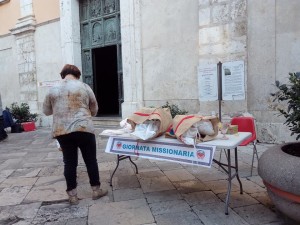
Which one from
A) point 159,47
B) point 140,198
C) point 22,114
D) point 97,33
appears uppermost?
point 97,33

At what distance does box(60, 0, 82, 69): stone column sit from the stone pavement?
518 centimetres

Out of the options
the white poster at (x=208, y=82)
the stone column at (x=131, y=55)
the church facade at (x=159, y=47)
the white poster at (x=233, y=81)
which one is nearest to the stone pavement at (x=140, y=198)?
the white poster at (x=233, y=81)

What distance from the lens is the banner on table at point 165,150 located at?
2838 mm

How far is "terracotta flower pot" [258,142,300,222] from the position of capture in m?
2.27

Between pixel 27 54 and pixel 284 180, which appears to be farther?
pixel 27 54

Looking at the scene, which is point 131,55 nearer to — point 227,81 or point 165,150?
point 227,81

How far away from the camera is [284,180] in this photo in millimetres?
2318

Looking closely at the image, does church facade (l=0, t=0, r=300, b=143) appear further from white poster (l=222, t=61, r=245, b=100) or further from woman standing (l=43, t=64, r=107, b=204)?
woman standing (l=43, t=64, r=107, b=204)

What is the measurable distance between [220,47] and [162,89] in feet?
6.17

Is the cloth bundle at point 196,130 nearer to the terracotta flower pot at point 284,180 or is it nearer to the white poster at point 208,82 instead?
the terracotta flower pot at point 284,180

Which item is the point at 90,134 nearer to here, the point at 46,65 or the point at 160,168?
the point at 160,168

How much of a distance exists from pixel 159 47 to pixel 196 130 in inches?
197

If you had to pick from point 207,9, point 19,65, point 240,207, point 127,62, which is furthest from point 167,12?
point 19,65

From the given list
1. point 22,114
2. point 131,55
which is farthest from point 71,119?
point 22,114
